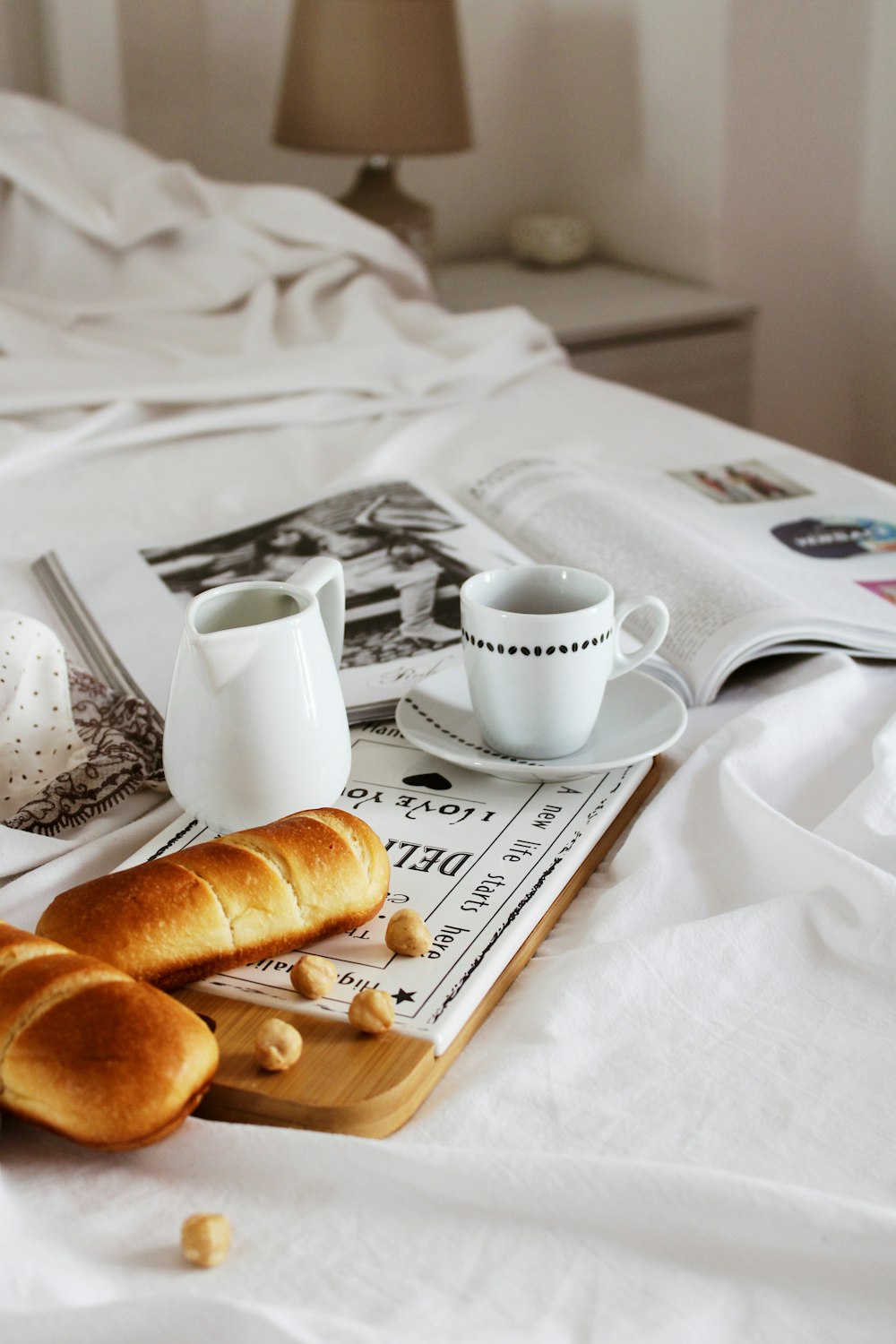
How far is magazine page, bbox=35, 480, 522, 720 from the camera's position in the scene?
740 mm

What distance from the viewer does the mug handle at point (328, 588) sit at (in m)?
0.58

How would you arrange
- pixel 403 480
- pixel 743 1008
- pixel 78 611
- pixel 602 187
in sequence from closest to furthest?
pixel 743 1008 → pixel 78 611 → pixel 403 480 → pixel 602 187

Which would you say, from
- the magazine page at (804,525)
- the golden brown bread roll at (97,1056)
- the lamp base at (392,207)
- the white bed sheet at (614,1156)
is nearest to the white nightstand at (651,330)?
the lamp base at (392,207)

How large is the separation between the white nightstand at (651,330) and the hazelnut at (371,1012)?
1535 mm

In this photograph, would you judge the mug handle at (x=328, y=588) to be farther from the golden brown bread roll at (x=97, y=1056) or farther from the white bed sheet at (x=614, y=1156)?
the golden brown bread roll at (x=97, y=1056)

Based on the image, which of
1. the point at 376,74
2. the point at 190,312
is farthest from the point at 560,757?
the point at 376,74

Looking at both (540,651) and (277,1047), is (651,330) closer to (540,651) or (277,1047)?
(540,651)

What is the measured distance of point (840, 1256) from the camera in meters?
0.36

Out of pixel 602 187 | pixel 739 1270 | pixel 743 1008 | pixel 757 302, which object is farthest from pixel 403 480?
pixel 602 187

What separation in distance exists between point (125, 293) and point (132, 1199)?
134 cm

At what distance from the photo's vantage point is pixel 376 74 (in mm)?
1899

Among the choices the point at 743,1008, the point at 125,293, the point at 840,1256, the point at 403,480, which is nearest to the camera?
the point at 840,1256

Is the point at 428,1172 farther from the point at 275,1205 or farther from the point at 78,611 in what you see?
the point at 78,611

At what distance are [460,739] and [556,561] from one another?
26 centimetres
